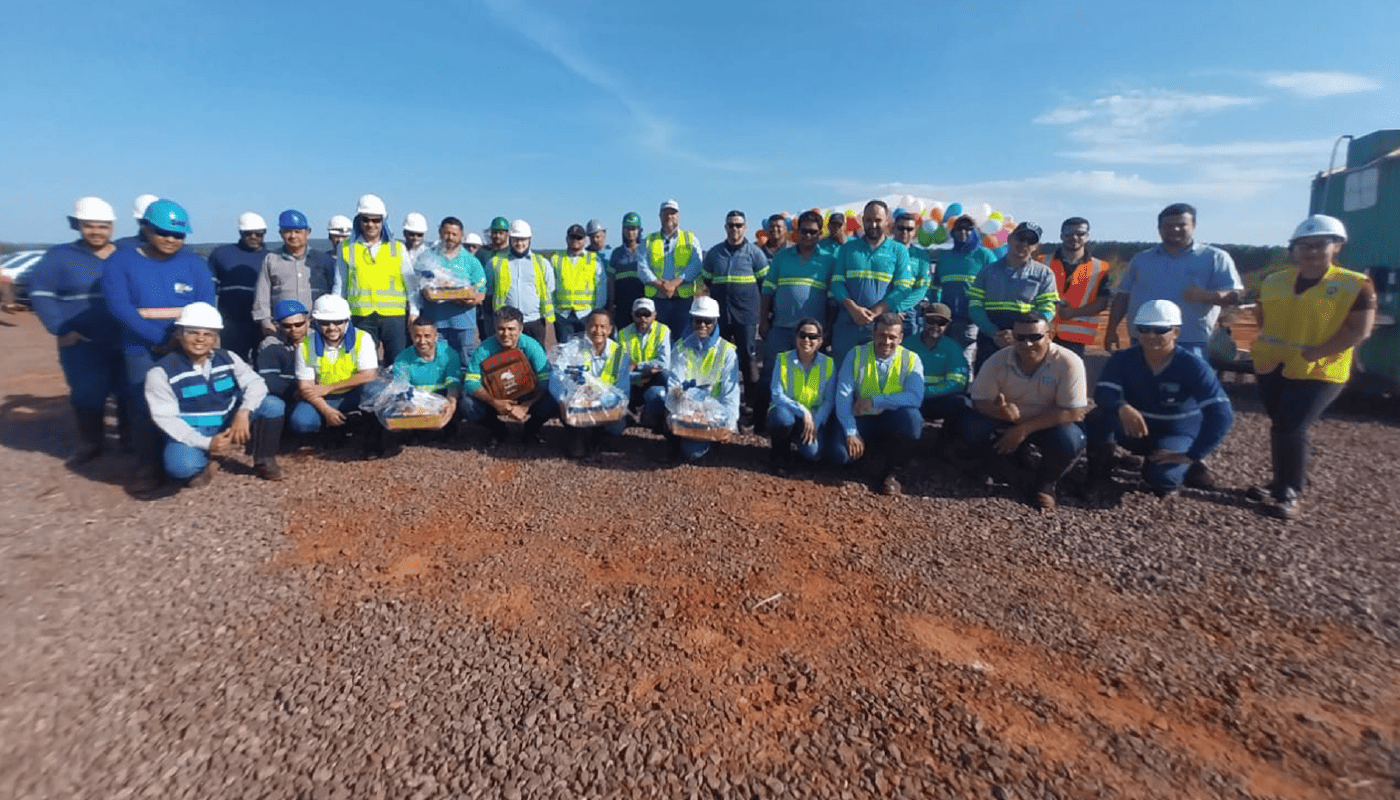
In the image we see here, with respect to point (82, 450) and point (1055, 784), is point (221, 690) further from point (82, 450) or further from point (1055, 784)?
point (82, 450)

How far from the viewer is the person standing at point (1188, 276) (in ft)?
16.0

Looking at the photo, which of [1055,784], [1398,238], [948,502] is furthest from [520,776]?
[1398,238]

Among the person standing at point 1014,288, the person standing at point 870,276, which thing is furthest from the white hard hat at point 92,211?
the person standing at point 1014,288

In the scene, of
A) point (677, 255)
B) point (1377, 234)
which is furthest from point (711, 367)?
point (1377, 234)

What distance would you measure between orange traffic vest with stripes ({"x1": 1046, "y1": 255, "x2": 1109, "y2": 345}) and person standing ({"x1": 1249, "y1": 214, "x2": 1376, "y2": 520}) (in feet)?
4.23

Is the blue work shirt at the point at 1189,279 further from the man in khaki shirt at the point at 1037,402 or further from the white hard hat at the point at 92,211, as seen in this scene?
the white hard hat at the point at 92,211

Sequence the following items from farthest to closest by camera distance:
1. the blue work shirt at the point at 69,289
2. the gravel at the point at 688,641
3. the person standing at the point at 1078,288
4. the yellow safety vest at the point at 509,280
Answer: the yellow safety vest at the point at 509,280 < the person standing at the point at 1078,288 < the blue work shirt at the point at 69,289 < the gravel at the point at 688,641

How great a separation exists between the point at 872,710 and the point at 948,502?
2272 mm

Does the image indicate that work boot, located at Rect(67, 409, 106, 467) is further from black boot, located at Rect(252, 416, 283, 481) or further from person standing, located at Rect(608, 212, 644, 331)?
person standing, located at Rect(608, 212, 644, 331)

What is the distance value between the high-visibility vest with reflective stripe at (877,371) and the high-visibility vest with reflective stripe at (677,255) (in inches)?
82.8

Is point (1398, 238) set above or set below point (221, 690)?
above

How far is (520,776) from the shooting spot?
226cm

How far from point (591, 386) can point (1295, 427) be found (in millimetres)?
4586

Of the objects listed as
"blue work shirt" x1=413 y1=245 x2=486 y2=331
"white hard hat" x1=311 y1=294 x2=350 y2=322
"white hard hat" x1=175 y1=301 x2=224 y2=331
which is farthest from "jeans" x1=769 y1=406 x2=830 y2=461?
"white hard hat" x1=175 y1=301 x2=224 y2=331
